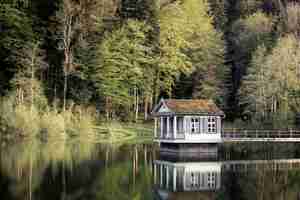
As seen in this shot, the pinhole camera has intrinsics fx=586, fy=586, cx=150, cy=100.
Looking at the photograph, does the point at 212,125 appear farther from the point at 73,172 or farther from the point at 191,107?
the point at 73,172

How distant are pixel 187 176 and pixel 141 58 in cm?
3907

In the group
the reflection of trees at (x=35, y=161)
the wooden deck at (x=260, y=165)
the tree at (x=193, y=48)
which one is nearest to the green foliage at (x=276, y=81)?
the tree at (x=193, y=48)

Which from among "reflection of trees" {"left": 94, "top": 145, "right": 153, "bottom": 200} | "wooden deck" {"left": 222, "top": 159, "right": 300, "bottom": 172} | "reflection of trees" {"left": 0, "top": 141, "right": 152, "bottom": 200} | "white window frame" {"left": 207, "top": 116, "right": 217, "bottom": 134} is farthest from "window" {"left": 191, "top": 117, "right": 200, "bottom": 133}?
"reflection of trees" {"left": 94, "top": 145, "right": 153, "bottom": 200}

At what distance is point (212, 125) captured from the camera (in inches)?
1882

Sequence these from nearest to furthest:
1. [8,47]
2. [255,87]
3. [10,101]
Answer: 1. [10,101]
2. [8,47]
3. [255,87]

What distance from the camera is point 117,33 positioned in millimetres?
70688

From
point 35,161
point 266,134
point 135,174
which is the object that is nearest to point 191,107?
point 266,134

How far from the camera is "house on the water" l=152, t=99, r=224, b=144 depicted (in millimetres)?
46875

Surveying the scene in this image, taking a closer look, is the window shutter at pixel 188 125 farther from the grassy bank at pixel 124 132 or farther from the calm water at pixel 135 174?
the grassy bank at pixel 124 132

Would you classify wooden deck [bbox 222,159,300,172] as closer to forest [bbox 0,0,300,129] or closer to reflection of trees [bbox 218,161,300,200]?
reflection of trees [bbox 218,161,300,200]

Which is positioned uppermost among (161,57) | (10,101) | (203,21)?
(203,21)

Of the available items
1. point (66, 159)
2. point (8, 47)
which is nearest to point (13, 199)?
point (66, 159)

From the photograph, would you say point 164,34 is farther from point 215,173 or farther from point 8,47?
point 215,173

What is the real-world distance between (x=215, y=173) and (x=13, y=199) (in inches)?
598
